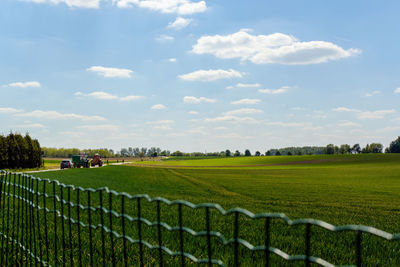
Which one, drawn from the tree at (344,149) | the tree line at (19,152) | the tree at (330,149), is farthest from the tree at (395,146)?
the tree line at (19,152)

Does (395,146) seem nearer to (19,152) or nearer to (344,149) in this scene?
(344,149)

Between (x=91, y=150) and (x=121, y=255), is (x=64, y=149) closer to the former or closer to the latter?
(x=91, y=150)

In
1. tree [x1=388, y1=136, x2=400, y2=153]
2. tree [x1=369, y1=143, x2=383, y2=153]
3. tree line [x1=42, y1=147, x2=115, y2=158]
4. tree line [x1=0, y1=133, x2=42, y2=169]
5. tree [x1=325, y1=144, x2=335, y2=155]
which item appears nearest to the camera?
tree line [x1=0, y1=133, x2=42, y2=169]

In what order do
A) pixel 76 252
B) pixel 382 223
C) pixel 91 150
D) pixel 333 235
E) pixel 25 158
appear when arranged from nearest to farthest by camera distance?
pixel 76 252 → pixel 333 235 → pixel 382 223 → pixel 25 158 → pixel 91 150

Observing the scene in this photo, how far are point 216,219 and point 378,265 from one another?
16.1ft

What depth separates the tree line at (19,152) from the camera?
52450 millimetres

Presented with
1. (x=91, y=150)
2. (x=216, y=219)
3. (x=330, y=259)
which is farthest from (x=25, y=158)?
(x=91, y=150)

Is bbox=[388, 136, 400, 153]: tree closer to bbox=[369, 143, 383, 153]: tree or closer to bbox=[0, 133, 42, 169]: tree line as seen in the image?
bbox=[369, 143, 383, 153]: tree

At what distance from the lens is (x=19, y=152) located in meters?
54.5

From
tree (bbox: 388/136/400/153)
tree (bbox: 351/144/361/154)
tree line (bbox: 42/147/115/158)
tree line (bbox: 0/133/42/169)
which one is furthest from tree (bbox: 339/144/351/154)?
tree line (bbox: 0/133/42/169)

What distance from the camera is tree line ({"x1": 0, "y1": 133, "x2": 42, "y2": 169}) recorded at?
5245 centimetres

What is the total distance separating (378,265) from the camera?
5.48 metres

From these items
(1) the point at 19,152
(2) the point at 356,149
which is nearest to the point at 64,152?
(1) the point at 19,152

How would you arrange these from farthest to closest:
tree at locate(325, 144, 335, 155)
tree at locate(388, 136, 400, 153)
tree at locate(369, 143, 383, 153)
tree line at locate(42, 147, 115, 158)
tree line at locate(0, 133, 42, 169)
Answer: tree line at locate(42, 147, 115, 158) < tree at locate(325, 144, 335, 155) < tree at locate(369, 143, 383, 153) < tree at locate(388, 136, 400, 153) < tree line at locate(0, 133, 42, 169)
